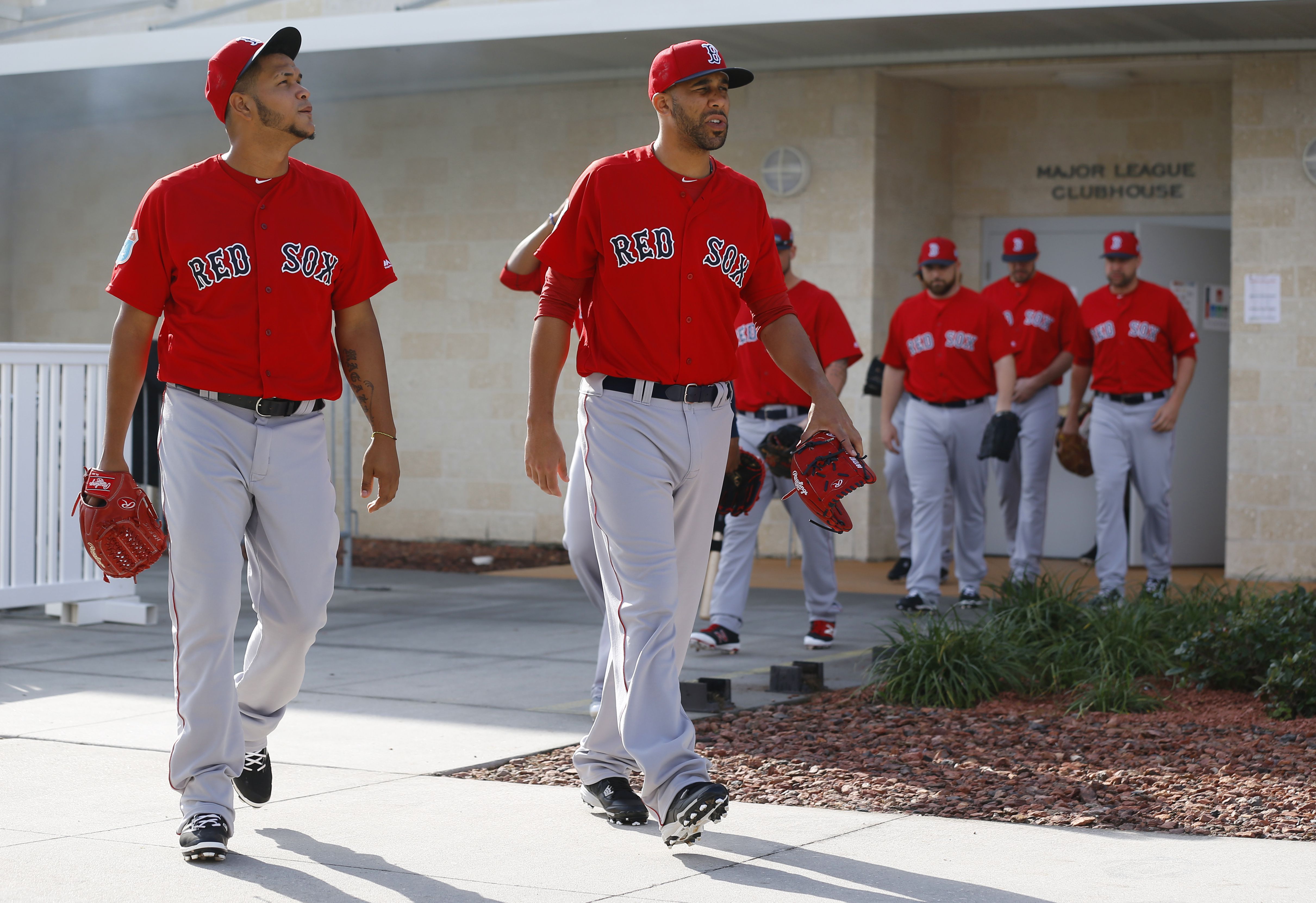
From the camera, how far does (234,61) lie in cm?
457

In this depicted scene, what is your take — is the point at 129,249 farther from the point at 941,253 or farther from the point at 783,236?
the point at 941,253

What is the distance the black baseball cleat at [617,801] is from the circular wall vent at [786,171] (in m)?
9.05

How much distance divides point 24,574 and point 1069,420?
Result: 250 inches

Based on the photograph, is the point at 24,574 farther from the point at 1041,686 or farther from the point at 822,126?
the point at 822,126

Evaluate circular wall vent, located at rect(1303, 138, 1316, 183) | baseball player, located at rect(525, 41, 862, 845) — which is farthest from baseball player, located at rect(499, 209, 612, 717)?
circular wall vent, located at rect(1303, 138, 1316, 183)

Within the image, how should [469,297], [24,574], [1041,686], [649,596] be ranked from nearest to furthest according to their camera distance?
[649,596], [1041,686], [24,574], [469,297]

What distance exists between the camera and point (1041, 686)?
22.5 feet

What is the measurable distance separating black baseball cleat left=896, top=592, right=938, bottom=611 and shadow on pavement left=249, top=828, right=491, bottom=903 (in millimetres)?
5783

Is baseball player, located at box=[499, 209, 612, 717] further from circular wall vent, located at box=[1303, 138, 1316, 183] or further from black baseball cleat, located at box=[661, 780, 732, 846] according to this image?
circular wall vent, located at box=[1303, 138, 1316, 183]

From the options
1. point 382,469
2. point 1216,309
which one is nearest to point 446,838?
point 382,469

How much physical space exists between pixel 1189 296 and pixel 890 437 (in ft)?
12.2

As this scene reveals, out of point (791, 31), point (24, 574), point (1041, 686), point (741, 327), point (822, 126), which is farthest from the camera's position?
point (822, 126)

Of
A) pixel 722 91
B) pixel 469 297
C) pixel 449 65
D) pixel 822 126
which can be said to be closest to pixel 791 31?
pixel 822 126

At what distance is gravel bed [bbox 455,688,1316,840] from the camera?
4891mm
